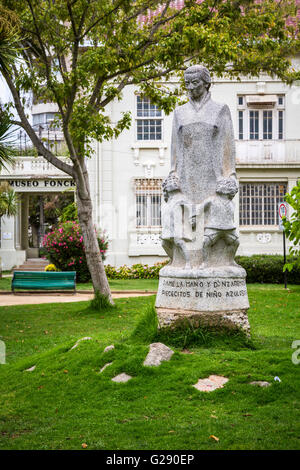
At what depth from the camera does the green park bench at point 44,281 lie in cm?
1664

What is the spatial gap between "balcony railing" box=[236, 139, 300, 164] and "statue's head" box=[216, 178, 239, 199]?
53.5ft

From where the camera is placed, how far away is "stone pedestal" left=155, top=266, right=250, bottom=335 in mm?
6793

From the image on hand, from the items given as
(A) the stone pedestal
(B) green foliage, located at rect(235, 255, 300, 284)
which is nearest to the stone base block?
(A) the stone pedestal

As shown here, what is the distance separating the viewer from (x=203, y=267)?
694 cm

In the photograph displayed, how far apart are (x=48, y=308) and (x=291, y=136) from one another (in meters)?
14.2

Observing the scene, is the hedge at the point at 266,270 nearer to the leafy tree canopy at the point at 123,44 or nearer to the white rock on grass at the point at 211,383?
the leafy tree canopy at the point at 123,44

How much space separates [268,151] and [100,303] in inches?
512

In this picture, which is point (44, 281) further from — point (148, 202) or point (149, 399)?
point (149, 399)

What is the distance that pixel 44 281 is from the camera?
16.8 m

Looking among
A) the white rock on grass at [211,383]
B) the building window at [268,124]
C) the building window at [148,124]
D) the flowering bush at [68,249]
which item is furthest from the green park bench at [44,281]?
the white rock on grass at [211,383]

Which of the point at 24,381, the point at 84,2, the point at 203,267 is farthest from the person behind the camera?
the point at 84,2

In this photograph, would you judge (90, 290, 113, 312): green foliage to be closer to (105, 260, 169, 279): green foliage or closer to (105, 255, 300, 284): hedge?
(105, 255, 300, 284): hedge
